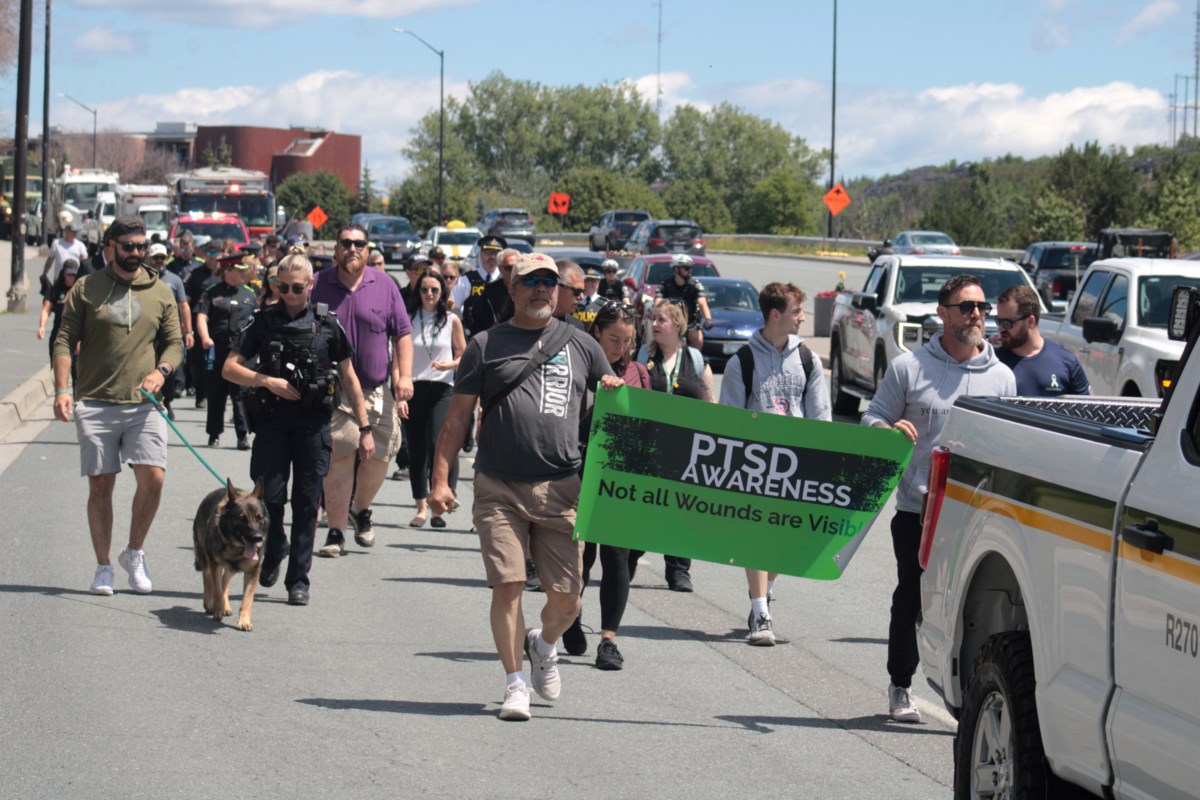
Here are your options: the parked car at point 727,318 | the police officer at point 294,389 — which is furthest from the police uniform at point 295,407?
the parked car at point 727,318

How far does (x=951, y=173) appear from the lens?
150m

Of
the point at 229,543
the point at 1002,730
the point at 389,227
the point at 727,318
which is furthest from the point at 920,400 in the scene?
the point at 389,227

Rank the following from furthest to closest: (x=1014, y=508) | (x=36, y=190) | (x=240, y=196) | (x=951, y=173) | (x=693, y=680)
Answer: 1. (x=951, y=173)
2. (x=36, y=190)
3. (x=240, y=196)
4. (x=693, y=680)
5. (x=1014, y=508)

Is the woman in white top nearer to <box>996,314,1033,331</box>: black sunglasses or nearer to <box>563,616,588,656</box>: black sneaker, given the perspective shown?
<box>563,616,588,656</box>: black sneaker

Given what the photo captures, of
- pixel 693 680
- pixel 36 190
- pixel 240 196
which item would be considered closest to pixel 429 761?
pixel 693 680

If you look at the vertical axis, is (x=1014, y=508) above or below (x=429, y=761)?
above

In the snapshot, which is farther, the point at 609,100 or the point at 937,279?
the point at 609,100

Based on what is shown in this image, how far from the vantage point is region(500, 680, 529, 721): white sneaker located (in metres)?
7.02

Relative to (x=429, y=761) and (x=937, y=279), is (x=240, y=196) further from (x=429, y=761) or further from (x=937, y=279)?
(x=429, y=761)

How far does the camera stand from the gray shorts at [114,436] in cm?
927

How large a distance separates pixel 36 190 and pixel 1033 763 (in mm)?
92442

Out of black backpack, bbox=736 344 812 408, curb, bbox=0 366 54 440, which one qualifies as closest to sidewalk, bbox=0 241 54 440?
curb, bbox=0 366 54 440

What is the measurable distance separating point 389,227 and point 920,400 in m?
50.6

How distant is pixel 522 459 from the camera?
7000 mm
